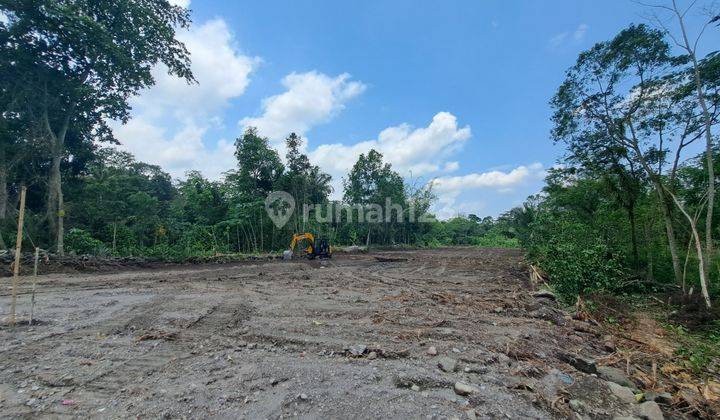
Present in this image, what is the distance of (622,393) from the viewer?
9.77 ft

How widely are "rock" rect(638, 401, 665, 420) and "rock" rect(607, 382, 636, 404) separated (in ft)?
0.30

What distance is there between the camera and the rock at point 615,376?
3.30 meters

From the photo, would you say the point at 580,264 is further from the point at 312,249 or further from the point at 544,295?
the point at 312,249

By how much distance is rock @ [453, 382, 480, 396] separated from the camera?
2.72 meters

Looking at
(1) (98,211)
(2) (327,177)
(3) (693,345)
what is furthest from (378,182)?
(3) (693,345)

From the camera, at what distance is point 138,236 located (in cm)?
1557

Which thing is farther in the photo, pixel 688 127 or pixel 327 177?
pixel 327 177

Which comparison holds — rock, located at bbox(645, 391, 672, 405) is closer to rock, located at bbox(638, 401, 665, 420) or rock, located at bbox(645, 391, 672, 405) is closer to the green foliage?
rock, located at bbox(638, 401, 665, 420)

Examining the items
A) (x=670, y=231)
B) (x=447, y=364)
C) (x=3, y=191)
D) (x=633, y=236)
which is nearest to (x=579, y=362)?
(x=447, y=364)

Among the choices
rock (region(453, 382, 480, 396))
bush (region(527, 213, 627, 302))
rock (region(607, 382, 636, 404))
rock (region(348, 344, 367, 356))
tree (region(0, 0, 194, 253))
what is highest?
tree (region(0, 0, 194, 253))

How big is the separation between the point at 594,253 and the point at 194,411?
28.6 feet

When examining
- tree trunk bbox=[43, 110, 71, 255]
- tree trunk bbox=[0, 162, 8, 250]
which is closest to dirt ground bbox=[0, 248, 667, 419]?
tree trunk bbox=[43, 110, 71, 255]

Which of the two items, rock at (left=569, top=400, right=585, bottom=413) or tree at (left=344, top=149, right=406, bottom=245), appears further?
tree at (left=344, top=149, right=406, bottom=245)

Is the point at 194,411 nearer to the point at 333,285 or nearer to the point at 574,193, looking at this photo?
the point at 333,285
